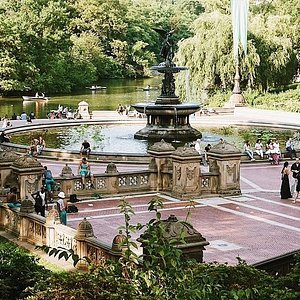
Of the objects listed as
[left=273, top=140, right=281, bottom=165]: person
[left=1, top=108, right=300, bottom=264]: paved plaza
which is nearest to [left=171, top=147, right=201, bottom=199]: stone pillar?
[left=1, top=108, right=300, bottom=264]: paved plaza

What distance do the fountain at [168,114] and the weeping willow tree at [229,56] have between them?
21.2m

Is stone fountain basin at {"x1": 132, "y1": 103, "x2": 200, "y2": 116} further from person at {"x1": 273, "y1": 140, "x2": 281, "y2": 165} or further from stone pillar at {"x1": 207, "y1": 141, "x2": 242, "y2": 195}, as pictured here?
stone pillar at {"x1": 207, "y1": 141, "x2": 242, "y2": 195}

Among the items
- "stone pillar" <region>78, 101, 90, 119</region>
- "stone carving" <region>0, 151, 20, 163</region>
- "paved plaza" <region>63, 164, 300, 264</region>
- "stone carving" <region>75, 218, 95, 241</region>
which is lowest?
"paved plaza" <region>63, 164, 300, 264</region>

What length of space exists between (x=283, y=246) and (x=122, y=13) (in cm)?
10576

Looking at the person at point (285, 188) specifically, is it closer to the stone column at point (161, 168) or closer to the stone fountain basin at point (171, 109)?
the stone column at point (161, 168)

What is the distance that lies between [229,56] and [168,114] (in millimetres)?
23434

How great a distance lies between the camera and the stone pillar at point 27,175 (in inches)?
774

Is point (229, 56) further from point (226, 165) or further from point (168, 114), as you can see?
point (226, 165)

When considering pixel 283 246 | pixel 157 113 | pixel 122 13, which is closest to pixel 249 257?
pixel 283 246

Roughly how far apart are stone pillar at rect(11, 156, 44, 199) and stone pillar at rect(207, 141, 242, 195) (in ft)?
18.1

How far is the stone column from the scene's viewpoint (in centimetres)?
2283

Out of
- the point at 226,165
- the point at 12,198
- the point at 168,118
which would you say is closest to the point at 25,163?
the point at 12,198

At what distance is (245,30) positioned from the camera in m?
55.2

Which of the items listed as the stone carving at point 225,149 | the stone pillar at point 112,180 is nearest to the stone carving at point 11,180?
the stone pillar at point 112,180
